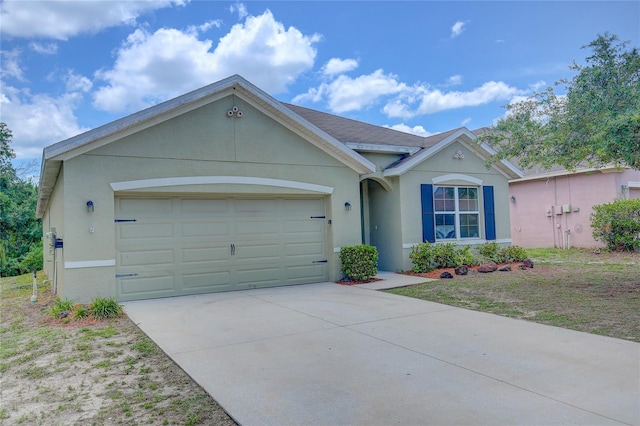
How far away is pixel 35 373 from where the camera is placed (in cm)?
482

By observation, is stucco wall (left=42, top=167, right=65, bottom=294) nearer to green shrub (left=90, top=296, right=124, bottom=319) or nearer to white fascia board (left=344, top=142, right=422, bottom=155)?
green shrub (left=90, top=296, right=124, bottom=319)

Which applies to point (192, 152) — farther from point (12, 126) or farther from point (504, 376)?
point (12, 126)

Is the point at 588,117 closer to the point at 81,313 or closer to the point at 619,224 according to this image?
the point at 81,313

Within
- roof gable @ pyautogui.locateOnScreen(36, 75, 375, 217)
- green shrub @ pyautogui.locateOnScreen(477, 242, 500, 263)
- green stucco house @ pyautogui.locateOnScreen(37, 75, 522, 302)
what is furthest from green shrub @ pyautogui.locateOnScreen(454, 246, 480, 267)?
roof gable @ pyautogui.locateOnScreen(36, 75, 375, 217)

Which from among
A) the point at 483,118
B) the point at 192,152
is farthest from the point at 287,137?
the point at 483,118

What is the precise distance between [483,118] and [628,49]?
15.9m

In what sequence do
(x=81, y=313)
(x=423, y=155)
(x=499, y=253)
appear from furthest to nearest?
1. (x=499, y=253)
2. (x=423, y=155)
3. (x=81, y=313)

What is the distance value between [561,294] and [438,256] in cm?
419

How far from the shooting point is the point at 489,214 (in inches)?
543

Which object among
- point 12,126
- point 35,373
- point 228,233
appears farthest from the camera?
point 12,126

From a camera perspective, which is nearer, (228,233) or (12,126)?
(228,233)

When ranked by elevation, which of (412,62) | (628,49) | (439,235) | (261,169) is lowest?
(439,235)

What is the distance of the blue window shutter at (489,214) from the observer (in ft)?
45.0

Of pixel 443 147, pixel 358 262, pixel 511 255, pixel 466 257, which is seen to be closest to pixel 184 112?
pixel 358 262
